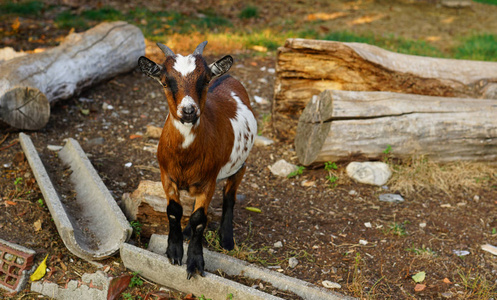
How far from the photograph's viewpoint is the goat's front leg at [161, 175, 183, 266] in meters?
3.64

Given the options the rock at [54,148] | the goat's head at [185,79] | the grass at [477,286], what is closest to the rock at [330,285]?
the grass at [477,286]

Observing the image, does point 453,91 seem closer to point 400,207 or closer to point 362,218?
point 400,207

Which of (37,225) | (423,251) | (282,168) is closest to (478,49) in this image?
(282,168)

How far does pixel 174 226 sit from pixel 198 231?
0.65 feet

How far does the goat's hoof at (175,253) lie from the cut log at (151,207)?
0.52 metres

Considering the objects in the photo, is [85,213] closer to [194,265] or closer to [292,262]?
[194,265]

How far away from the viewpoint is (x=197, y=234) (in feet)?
12.2

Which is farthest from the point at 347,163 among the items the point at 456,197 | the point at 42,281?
the point at 42,281

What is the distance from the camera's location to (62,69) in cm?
651

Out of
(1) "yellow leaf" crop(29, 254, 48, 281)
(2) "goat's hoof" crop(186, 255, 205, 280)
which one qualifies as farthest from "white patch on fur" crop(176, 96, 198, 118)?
(1) "yellow leaf" crop(29, 254, 48, 281)

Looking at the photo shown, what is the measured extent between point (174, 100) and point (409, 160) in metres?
3.46

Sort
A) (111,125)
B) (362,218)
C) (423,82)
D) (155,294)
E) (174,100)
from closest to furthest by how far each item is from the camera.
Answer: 1. (174,100)
2. (155,294)
3. (362,218)
4. (423,82)
5. (111,125)

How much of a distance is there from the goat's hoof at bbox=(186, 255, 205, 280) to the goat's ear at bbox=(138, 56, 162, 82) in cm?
137

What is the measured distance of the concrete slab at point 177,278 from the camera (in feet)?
11.4
